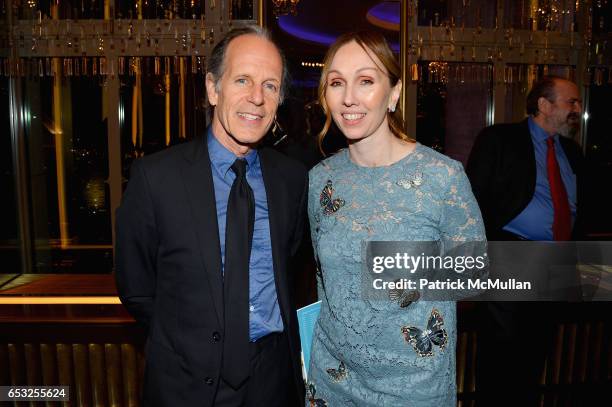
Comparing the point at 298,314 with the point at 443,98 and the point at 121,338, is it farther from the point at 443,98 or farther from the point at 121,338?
the point at 443,98

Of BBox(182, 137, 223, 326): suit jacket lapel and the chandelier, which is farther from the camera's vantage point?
the chandelier

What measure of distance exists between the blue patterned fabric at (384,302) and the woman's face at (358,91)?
0.14 metres

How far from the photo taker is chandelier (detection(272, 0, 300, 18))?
4.60 meters

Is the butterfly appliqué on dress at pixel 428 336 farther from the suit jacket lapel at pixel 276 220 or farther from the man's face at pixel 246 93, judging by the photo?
the man's face at pixel 246 93

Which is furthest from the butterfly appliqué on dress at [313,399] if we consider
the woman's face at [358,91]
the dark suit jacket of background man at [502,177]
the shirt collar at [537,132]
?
the shirt collar at [537,132]

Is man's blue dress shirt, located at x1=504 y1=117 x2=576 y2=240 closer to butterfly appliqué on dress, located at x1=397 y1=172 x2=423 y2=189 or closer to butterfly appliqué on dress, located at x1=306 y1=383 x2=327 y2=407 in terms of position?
butterfly appliqué on dress, located at x1=397 y1=172 x2=423 y2=189

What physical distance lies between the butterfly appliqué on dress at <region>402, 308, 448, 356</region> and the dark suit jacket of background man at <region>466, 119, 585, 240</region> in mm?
1189

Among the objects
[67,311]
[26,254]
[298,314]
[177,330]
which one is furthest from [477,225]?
[26,254]

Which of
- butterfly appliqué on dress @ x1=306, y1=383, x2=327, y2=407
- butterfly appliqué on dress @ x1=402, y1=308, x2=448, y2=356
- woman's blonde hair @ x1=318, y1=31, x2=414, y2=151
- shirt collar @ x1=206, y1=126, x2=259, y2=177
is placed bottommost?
butterfly appliqué on dress @ x1=306, y1=383, x2=327, y2=407

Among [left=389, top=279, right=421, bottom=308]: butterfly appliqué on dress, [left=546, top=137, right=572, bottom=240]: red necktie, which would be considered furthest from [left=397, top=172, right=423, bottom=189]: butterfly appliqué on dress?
[left=546, top=137, right=572, bottom=240]: red necktie

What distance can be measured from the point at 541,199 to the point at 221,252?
1788mm

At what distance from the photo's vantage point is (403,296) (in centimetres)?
141

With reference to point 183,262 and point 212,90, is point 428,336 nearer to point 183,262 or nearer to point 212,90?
point 183,262

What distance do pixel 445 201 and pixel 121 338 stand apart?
5.80 feet
